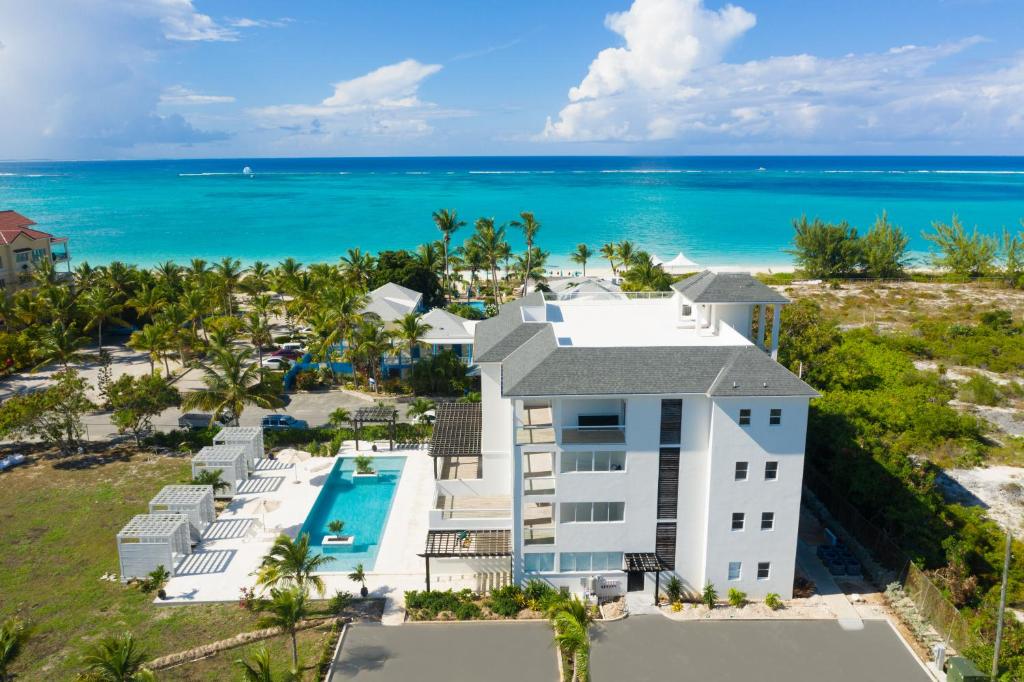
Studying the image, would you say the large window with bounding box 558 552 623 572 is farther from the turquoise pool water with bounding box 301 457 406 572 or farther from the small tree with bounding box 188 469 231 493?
the small tree with bounding box 188 469 231 493

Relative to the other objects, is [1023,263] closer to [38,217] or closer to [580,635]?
[580,635]

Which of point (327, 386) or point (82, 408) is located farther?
point (327, 386)

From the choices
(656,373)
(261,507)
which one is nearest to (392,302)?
(261,507)

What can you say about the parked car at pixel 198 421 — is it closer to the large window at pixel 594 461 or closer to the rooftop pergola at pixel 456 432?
the rooftop pergola at pixel 456 432

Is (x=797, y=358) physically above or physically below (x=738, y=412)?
below

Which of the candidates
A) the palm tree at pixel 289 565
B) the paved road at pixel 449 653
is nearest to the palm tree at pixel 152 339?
the palm tree at pixel 289 565

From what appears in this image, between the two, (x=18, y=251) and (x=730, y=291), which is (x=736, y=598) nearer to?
(x=730, y=291)

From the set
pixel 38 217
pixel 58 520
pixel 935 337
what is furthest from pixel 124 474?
pixel 38 217
